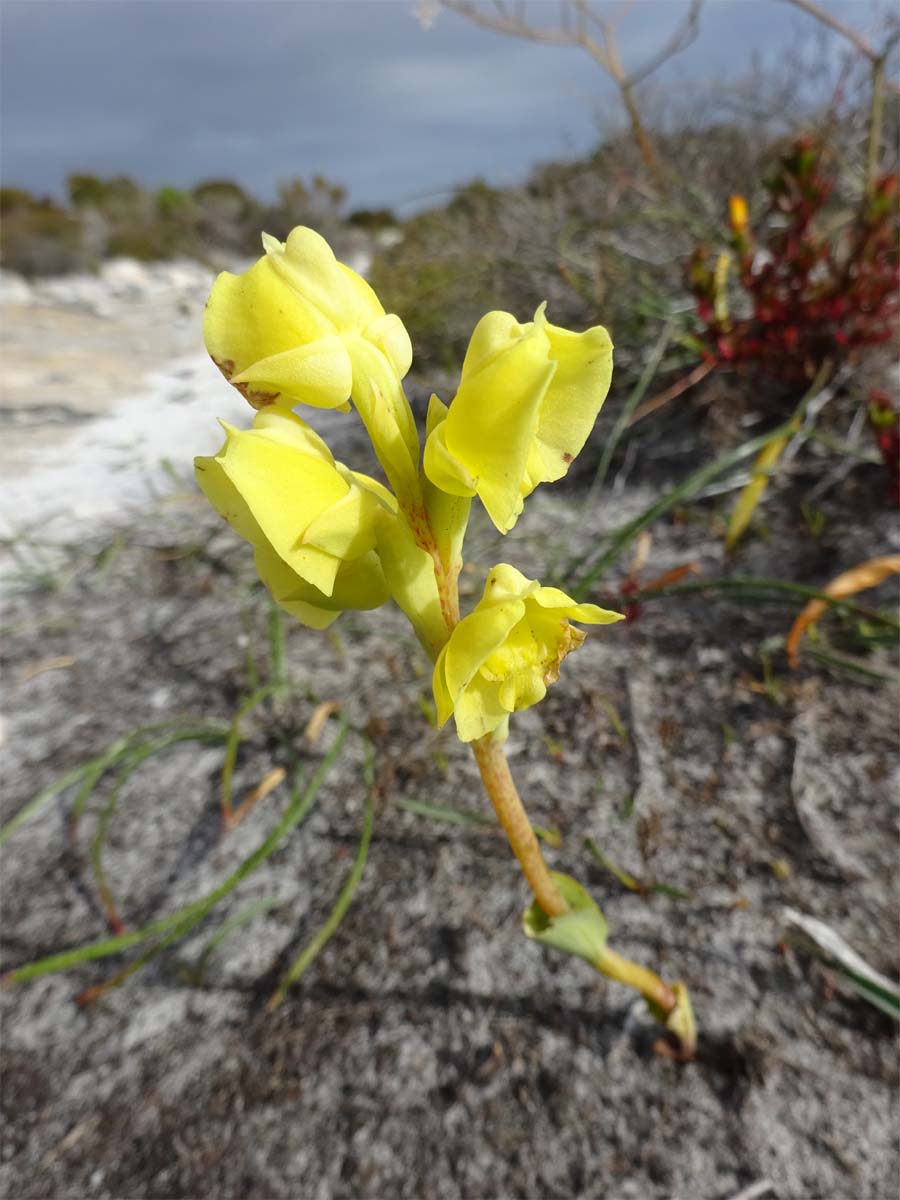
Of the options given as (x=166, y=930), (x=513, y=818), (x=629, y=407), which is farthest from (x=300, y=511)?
(x=629, y=407)

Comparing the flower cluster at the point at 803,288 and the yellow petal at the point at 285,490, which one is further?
the flower cluster at the point at 803,288

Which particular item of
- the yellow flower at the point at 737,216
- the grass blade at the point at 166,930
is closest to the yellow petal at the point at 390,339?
the grass blade at the point at 166,930

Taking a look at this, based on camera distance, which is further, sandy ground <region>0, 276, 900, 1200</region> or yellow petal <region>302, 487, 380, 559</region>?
sandy ground <region>0, 276, 900, 1200</region>

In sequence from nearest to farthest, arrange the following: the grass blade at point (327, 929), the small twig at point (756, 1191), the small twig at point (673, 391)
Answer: the small twig at point (756, 1191) → the grass blade at point (327, 929) → the small twig at point (673, 391)

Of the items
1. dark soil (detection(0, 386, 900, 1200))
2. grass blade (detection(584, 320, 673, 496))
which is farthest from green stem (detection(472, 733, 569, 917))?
grass blade (detection(584, 320, 673, 496))

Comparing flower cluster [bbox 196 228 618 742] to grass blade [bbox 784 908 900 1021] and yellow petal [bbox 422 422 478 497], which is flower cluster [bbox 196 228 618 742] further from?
grass blade [bbox 784 908 900 1021]

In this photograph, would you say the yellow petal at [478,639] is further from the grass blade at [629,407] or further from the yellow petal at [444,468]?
the grass blade at [629,407]

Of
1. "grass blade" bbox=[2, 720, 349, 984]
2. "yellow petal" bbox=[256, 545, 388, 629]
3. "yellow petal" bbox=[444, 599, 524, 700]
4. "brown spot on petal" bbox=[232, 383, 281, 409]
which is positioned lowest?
"grass blade" bbox=[2, 720, 349, 984]

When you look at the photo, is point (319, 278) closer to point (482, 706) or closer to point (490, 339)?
point (490, 339)
